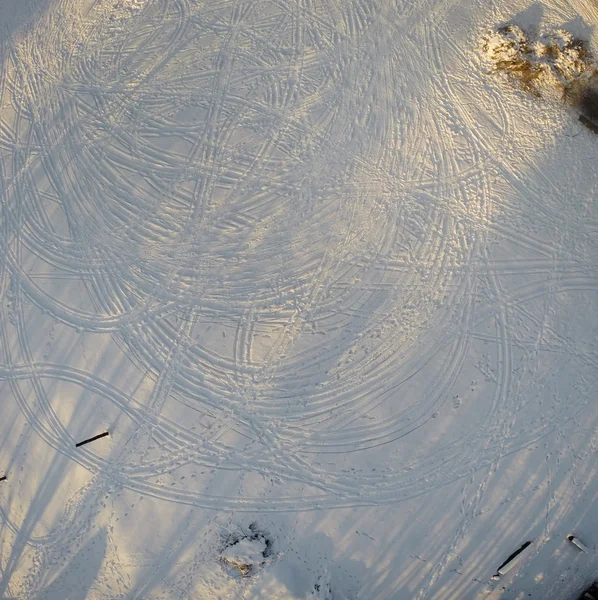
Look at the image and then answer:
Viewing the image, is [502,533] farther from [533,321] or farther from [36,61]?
[36,61]

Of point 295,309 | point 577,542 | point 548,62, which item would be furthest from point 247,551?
point 548,62

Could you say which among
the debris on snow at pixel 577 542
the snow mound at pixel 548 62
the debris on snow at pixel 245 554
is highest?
the snow mound at pixel 548 62

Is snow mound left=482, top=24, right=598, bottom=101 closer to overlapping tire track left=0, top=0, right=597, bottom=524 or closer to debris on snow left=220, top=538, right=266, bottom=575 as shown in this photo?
overlapping tire track left=0, top=0, right=597, bottom=524

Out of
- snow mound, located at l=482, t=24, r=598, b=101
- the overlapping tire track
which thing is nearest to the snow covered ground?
the overlapping tire track

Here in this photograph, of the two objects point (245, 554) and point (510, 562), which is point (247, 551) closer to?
point (245, 554)

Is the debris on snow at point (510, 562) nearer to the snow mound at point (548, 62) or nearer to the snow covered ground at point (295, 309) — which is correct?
the snow covered ground at point (295, 309)

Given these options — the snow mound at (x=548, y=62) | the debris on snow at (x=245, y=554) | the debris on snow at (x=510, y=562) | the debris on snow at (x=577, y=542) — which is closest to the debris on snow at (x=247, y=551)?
the debris on snow at (x=245, y=554)

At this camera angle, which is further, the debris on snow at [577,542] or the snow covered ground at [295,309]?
the snow covered ground at [295,309]

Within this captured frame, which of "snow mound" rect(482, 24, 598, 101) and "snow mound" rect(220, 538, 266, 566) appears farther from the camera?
"snow mound" rect(482, 24, 598, 101)
